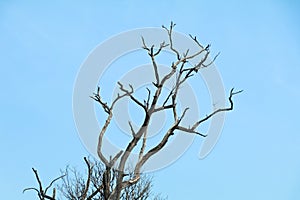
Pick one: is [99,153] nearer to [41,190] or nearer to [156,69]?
[41,190]

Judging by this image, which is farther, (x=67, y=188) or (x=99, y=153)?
(x=67, y=188)

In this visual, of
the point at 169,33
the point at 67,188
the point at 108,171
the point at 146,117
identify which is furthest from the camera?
the point at 67,188

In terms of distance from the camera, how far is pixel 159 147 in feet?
31.4

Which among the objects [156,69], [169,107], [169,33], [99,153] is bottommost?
[99,153]

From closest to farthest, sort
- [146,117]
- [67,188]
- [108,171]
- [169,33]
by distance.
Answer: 1. [108,171]
2. [146,117]
3. [169,33]
4. [67,188]

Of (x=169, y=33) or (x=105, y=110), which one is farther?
(x=169, y=33)

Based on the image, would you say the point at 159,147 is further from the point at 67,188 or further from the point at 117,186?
the point at 67,188

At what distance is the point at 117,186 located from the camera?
9.25 metres


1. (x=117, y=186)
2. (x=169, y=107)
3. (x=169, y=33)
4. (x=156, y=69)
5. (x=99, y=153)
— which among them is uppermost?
(x=169, y=33)

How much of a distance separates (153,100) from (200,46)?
5.95 feet

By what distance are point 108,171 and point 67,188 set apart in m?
11.3

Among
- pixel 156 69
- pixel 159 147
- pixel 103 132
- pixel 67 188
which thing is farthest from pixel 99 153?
pixel 67 188

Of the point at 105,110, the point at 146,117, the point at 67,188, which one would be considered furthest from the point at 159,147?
the point at 67,188

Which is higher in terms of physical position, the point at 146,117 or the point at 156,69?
the point at 156,69
